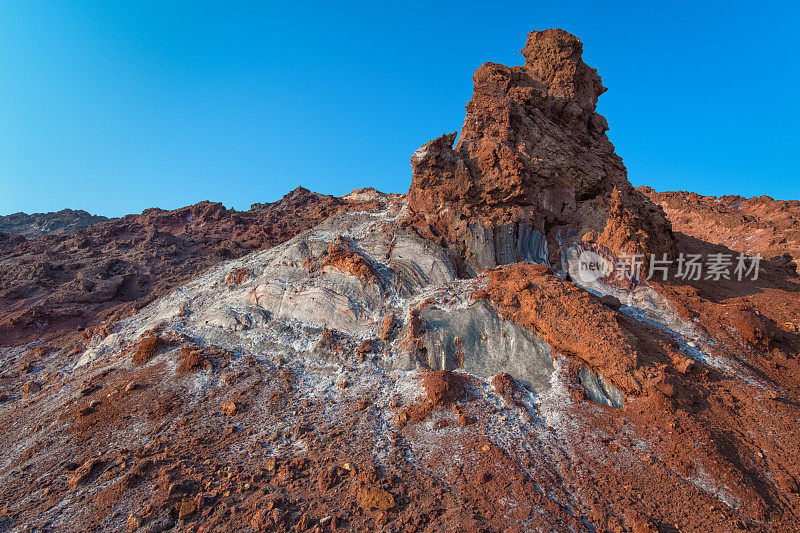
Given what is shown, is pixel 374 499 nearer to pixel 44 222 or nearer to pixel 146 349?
pixel 146 349

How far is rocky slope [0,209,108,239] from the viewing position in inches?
1254

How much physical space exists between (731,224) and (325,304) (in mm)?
29470

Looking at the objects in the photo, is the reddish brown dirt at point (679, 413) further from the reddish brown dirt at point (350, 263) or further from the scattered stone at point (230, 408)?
the scattered stone at point (230, 408)

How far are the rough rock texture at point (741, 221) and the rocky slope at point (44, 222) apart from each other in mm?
50040

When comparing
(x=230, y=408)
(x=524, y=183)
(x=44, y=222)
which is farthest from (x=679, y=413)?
(x=44, y=222)

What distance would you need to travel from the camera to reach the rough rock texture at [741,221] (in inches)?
824

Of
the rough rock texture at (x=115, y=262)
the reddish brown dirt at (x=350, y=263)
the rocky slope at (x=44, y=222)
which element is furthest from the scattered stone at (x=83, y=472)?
the rocky slope at (x=44, y=222)

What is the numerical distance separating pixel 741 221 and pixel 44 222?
56456mm

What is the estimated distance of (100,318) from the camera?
43.3 feet

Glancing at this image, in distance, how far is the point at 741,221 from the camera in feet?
80.4

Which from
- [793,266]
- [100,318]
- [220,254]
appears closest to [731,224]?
[793,266]

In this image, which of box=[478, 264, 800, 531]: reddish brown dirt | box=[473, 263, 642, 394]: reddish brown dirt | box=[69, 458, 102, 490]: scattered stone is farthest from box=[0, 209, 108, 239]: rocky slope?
box=[478, 264, 800, 531]: reddish brown dirt

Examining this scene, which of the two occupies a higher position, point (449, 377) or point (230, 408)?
point (449, 377)

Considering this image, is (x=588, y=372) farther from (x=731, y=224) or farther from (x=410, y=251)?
(x=731, y=224)
